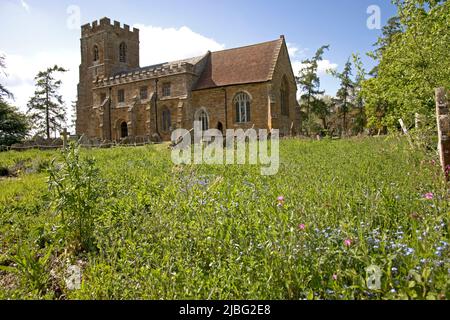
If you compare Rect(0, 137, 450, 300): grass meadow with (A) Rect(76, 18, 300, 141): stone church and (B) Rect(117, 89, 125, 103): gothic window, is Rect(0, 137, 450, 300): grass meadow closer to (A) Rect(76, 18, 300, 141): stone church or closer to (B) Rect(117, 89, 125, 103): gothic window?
(A) Rect(76, 18, 300, 141): stone church

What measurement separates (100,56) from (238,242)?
37767 mm

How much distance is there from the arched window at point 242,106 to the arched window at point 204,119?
3064 mm

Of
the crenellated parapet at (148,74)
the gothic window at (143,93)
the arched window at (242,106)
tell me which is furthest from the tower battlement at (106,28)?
the arched window at (242,106)

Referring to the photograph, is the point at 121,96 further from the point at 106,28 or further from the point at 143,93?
the point at 106,28

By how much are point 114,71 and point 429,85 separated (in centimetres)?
3429

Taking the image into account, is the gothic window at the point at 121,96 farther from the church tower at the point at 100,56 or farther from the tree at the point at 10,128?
the tree at the point at 10,128

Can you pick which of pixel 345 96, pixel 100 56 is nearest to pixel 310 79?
pixel 345 96

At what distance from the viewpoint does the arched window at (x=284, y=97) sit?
1131 inches

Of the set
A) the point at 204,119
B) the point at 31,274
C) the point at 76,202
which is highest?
the point at 204,119

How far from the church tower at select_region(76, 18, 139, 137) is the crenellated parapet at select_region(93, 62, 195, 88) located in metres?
1.82

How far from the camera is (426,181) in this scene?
16.2ft

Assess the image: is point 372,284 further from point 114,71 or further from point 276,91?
point 114,71

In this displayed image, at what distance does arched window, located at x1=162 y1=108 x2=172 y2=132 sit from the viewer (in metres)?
30.1

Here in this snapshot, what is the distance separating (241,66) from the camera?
2848 cm
